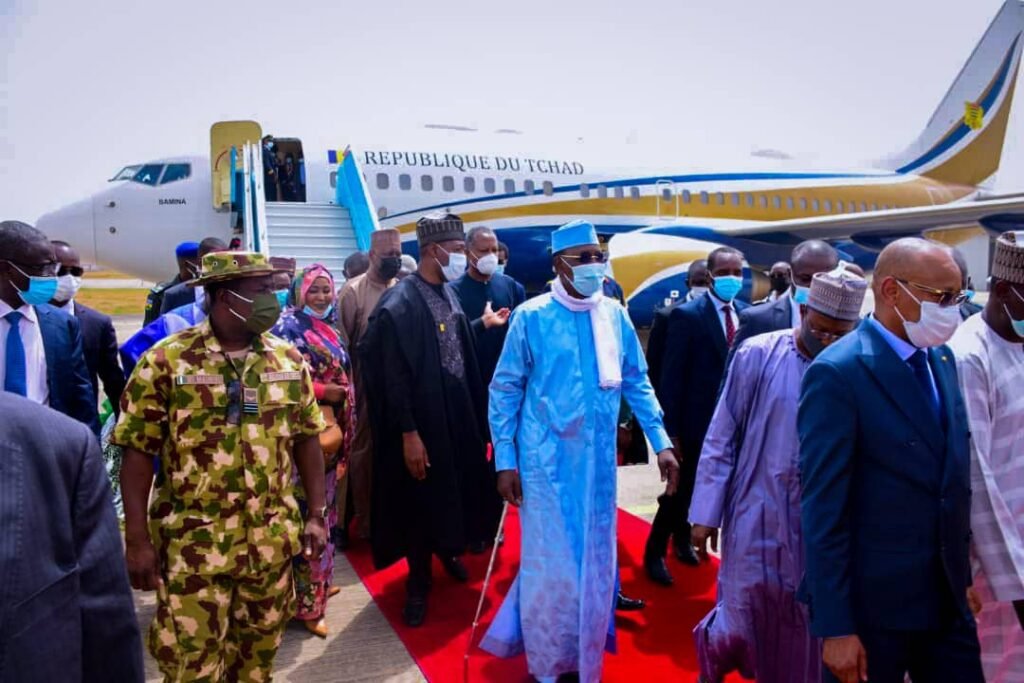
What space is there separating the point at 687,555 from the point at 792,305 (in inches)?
68.8

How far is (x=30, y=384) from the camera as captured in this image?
335 cm

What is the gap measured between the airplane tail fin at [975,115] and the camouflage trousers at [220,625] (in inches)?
839

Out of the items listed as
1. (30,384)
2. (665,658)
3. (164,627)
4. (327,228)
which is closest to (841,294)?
(665,658)

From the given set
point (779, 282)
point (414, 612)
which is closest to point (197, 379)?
point (414, 612)

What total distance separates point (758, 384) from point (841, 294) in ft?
1.55

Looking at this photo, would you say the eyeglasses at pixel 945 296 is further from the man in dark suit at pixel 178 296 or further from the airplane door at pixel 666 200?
the airplane door at pixel 666 200

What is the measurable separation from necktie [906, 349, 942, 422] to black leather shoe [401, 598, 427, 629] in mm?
2747

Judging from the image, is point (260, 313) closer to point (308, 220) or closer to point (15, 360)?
point (15, 360)

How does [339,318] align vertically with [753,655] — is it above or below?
above

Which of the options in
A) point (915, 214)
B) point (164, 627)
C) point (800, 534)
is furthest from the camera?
point (915, 214)

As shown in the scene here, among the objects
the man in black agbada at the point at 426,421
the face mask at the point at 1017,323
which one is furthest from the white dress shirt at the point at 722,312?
the face mask at the point at 1017,323

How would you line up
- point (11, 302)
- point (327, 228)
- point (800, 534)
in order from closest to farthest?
point (800, 534)
point (11, 302)
point (327, 228)

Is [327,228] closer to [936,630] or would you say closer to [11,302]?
[11,302]

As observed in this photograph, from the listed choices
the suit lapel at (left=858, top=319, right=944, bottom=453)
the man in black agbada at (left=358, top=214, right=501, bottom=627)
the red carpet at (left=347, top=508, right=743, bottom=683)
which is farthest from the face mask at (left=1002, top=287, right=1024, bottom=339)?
the man in black agbada at (left=358, top=214, right=501, bottom=627)
